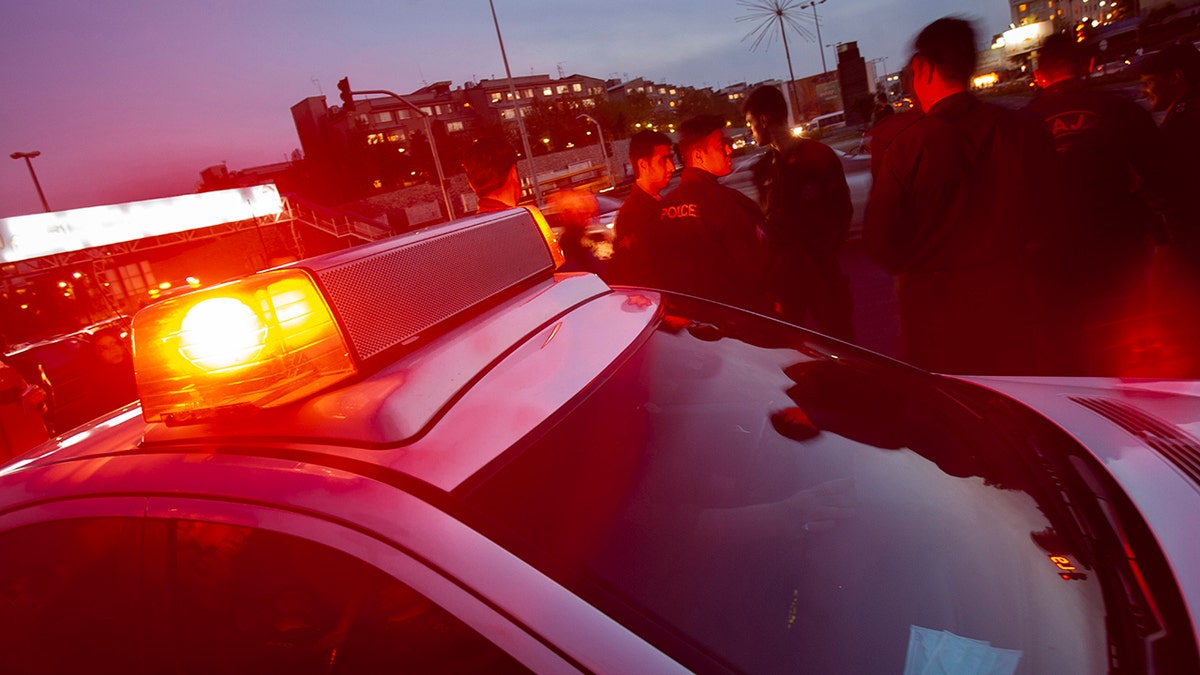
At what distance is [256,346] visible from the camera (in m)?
1.22

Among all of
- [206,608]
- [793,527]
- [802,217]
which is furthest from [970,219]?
[206,608]

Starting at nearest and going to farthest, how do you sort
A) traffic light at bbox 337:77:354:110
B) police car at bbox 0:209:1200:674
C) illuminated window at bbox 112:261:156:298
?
police car at bbox 0:209:1200:674 → traffic light at bbox 337:77:354:110 → illuminated window at bbox 112:261:156:298

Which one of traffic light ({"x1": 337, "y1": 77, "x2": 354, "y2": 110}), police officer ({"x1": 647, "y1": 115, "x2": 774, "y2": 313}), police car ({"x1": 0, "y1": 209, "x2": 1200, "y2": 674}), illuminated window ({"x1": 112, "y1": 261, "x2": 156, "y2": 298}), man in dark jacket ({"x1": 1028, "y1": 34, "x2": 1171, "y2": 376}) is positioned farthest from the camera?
illuminated window ({"x1": 112, "y1": 261, "x2": 156, "y2": 298})

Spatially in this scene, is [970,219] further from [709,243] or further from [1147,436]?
[1147,436]

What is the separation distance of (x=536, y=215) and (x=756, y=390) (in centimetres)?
98

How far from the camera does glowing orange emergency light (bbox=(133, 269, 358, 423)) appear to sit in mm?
1219

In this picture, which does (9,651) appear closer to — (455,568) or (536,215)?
(455,568)

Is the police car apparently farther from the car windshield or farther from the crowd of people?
the crowd of people

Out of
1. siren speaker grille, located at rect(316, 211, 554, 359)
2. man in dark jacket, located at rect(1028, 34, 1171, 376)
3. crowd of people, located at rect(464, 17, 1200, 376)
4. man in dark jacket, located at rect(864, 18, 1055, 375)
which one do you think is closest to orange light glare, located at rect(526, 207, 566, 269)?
siren speaker grille, located at rect(316, 211, 554, 359)

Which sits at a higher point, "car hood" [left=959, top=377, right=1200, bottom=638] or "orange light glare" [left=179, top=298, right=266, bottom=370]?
"orange light glare" [left=179, top=298, right=266, bottom=370]

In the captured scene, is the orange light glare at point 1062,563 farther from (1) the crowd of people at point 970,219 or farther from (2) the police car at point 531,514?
(1) the crowd of people at point 970,219

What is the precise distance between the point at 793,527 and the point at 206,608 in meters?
1.16

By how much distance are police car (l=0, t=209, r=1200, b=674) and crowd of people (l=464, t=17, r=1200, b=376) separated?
3.51 feet

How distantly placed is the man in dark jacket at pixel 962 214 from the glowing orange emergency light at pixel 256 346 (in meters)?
2.33
